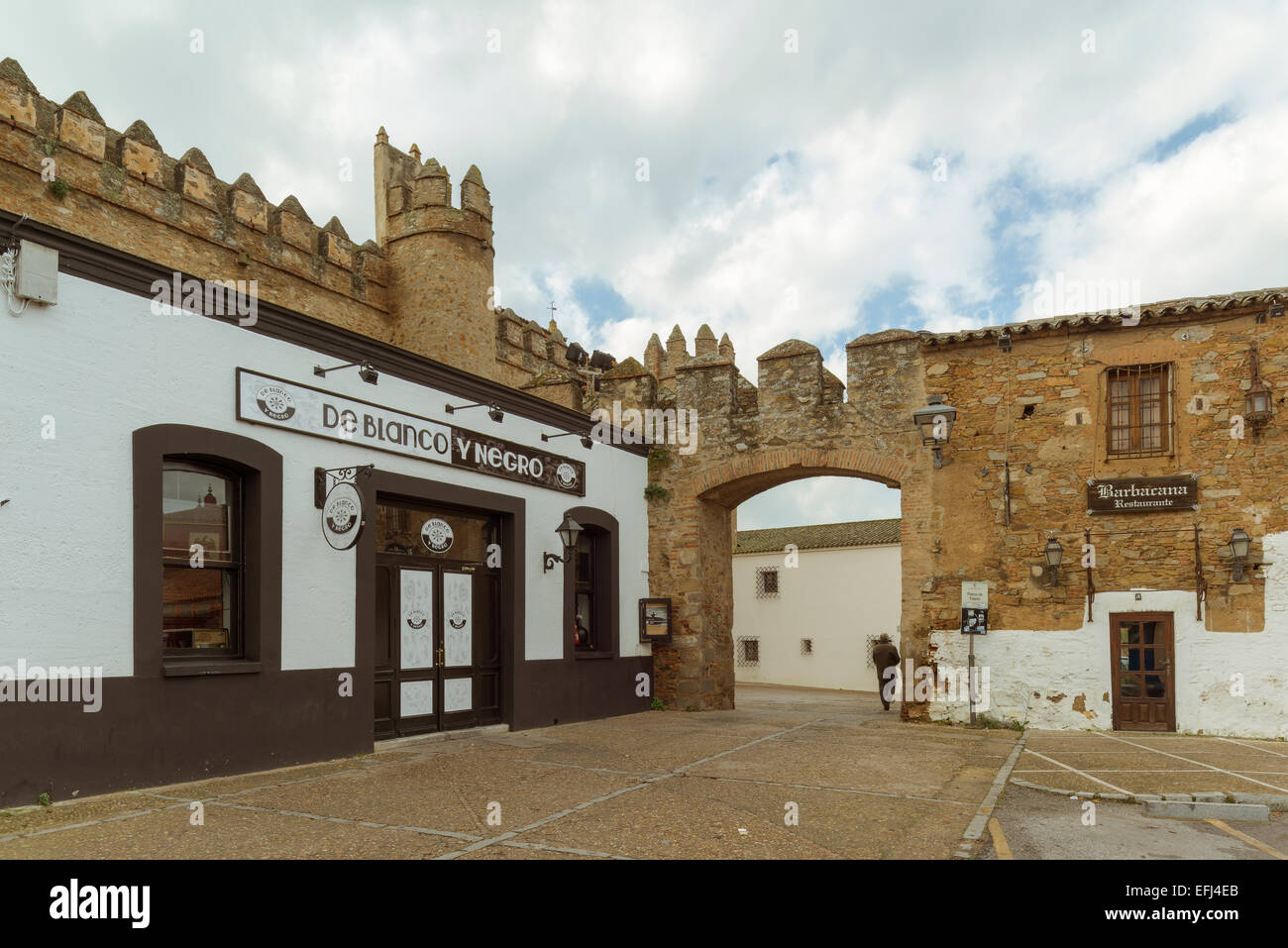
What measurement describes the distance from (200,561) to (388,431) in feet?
8.26

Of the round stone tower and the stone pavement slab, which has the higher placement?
the round stone tower

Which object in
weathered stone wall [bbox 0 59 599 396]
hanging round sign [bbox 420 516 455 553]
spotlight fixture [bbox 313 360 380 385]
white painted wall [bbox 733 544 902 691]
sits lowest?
white painted wall [bbox 733 544 902 691]

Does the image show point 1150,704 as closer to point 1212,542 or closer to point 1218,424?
point 1212,542

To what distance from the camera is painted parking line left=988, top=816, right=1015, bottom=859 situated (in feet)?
18.6

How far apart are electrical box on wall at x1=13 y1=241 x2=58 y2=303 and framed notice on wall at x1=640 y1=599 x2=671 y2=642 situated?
959 centimetres

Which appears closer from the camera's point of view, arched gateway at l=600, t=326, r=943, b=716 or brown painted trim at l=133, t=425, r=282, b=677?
brown painted trim at l=133, t=425, r=282, b=677

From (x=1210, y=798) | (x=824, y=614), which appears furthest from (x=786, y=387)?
(x=824, y=614)

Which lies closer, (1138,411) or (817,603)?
(1138,411)

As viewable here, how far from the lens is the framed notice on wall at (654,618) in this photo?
1468 centimetres

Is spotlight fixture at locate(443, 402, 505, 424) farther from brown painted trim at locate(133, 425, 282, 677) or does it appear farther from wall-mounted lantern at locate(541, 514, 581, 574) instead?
brown painted trim at locate(133, 425, 282, 677)

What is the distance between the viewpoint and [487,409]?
1165cm

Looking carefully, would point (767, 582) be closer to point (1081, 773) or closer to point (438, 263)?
point (438, 263)

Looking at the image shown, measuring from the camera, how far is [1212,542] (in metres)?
11.8

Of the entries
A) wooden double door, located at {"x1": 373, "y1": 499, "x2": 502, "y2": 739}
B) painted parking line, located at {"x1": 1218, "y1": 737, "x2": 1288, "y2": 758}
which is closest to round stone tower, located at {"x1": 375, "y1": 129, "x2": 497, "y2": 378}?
wooden double door, located at {"x1": 373, "y1": 499, "x2": 502, "y2": 739}
